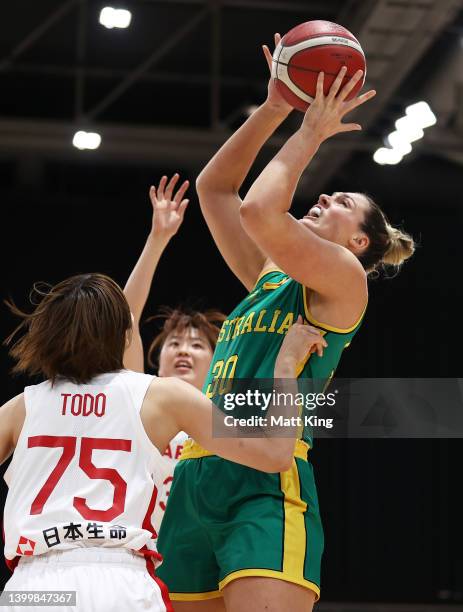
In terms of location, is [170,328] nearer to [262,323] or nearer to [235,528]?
[262,323]

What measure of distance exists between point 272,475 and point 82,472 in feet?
2.69

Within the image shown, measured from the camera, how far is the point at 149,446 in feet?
8.59

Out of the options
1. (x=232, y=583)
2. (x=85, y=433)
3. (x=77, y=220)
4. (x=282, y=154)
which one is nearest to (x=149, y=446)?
(x=85, y=433)

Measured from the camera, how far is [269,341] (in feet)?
11.0

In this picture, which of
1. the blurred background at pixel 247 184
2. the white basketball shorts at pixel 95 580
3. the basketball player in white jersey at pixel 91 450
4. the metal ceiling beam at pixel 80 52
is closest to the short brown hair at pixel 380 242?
the basketball player in white jersey at pixel 91 450

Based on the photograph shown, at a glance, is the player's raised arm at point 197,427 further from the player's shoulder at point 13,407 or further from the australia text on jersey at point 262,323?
the australia text on jersey at point 262,323

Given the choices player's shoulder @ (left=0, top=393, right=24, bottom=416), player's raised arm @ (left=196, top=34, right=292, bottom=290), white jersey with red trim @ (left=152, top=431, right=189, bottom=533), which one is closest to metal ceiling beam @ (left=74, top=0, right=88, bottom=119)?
white jersey with red trim @ (left=152, top=431, right=189, bottom=533)

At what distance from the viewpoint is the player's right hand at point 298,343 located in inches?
123

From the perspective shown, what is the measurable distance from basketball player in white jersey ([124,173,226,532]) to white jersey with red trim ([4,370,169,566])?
1.59m

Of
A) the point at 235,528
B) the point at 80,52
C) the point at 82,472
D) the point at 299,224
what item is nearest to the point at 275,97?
the point at 299,224

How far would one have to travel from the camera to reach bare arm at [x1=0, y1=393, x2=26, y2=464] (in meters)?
2.64

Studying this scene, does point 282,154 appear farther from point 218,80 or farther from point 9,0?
point 9,0

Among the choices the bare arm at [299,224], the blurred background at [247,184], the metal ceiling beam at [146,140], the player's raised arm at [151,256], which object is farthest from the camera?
the blurred background at [247,184]

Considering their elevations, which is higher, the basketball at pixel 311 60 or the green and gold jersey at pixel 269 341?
the basketball at pixel 311 60
